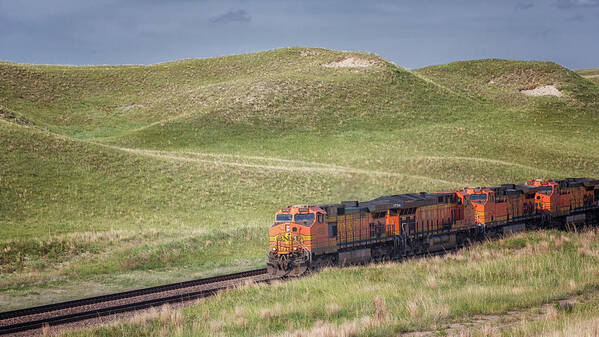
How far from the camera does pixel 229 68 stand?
138 metres

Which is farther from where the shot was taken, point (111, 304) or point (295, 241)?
point (295, 241)

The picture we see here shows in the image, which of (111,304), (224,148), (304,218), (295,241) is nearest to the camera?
(111,304)

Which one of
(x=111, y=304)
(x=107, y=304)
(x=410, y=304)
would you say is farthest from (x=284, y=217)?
(x=410, y=304)

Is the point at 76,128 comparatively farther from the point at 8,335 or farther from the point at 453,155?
the point at 8,335

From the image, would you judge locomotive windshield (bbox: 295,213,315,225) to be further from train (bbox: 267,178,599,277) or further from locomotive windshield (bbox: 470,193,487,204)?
locomotive windshield (bbox: 470,193,487,204)

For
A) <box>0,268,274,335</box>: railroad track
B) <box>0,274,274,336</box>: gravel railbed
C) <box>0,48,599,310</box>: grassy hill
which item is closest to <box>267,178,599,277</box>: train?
<box>0,274,274,336</box>: gravel railbed

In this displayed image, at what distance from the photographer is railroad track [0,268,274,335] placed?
19414 millimetres

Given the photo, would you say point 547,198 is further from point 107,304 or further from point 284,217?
point 107,304

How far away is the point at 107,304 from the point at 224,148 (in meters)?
65.3

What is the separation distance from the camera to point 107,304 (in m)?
22.2

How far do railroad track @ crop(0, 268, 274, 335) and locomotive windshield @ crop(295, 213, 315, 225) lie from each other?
2.76m

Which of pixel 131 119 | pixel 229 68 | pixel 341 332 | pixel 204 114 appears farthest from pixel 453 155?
pixel 341 332

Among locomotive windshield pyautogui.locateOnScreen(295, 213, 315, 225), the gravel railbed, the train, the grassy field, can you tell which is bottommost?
the gravel railbed

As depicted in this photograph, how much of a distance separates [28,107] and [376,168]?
215 feet
